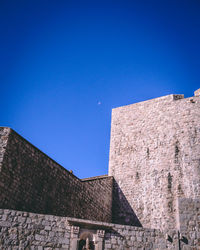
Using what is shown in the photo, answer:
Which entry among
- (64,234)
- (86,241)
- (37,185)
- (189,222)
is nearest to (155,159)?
(189,222)

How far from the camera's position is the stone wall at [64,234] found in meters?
8.91

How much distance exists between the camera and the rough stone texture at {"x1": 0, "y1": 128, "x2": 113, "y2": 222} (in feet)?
33.3

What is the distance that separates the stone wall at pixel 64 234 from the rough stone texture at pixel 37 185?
1000 mm

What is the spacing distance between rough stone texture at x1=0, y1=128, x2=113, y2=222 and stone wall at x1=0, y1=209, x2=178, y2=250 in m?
1.00

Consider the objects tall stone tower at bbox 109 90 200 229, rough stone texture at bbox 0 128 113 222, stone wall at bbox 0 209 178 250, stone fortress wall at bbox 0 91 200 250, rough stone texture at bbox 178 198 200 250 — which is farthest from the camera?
tall stone tower at bbox 109 90 200 229

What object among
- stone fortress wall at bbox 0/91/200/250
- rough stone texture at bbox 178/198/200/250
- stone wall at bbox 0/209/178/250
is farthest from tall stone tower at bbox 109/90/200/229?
stone wall at bbox 0/209/178/250

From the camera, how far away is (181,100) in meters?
16.8

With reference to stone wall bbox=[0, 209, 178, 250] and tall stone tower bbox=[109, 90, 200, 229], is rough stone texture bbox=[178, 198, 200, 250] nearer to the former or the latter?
stone wall bbox=[0, 209, 178, 250]

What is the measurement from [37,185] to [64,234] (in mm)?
2456

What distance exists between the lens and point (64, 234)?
9.49 m

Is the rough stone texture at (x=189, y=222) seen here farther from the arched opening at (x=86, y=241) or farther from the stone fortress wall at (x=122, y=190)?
the arched opening at (x=86, y=241)

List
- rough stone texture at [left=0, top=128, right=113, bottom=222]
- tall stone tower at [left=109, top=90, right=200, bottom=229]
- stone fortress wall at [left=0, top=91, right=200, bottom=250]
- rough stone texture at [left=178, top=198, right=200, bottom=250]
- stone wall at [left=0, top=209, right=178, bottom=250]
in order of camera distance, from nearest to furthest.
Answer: stone wall at [left=0, top=209, right=178, bottom=250] < stone fortress wall at [left=0, top=91, right=200, bottom=250] < rough stone texture at [left=178, top=198, right=200, bottom=250] < rough stone texture at [left=0, top=128, right=113, bottom=222] < tall stone tower at [left=109, top=90, right=200, bottom=229]

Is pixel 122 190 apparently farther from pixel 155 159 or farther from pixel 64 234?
pixel 64 234

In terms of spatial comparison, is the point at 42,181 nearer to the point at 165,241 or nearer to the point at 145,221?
the point at 165,241
